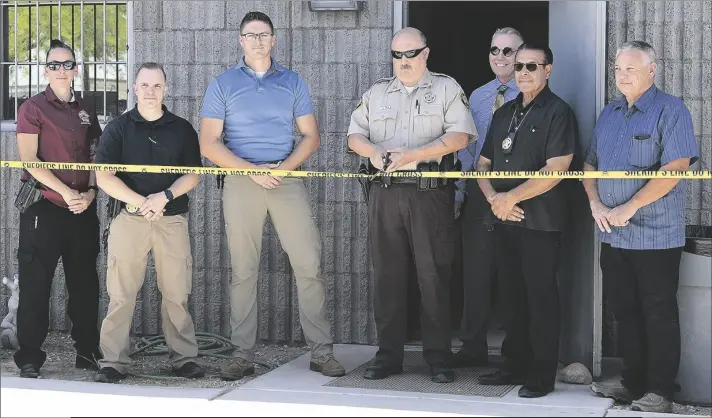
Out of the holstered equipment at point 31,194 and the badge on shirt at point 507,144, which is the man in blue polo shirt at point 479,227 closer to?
the badge on shirt at point 507,144

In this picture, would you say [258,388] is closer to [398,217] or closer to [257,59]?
[398,217]

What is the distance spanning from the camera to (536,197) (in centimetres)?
611

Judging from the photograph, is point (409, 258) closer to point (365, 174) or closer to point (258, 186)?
point (365, 174)

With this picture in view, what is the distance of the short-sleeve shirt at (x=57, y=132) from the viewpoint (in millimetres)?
6676

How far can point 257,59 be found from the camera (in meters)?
6.61

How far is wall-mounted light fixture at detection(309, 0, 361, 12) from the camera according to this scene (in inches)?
289

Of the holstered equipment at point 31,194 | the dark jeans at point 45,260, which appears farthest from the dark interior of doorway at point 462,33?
the holstered equipment at point 31,194

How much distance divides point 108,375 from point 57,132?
1508 millimetres

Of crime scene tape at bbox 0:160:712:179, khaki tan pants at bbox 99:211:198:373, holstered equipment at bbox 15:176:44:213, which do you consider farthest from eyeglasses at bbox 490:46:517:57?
holstered equipment at bbox 15:176:44:213

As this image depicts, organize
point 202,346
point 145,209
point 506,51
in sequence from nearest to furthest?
point 145,209, point 506,51, point 202,346

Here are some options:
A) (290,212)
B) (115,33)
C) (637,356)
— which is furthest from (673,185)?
(115,33)

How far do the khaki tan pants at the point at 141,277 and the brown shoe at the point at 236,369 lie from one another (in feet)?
0.96

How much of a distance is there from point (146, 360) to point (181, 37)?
89.1 inches

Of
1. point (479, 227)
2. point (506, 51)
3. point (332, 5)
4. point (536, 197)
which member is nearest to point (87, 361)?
point (479, 227)
